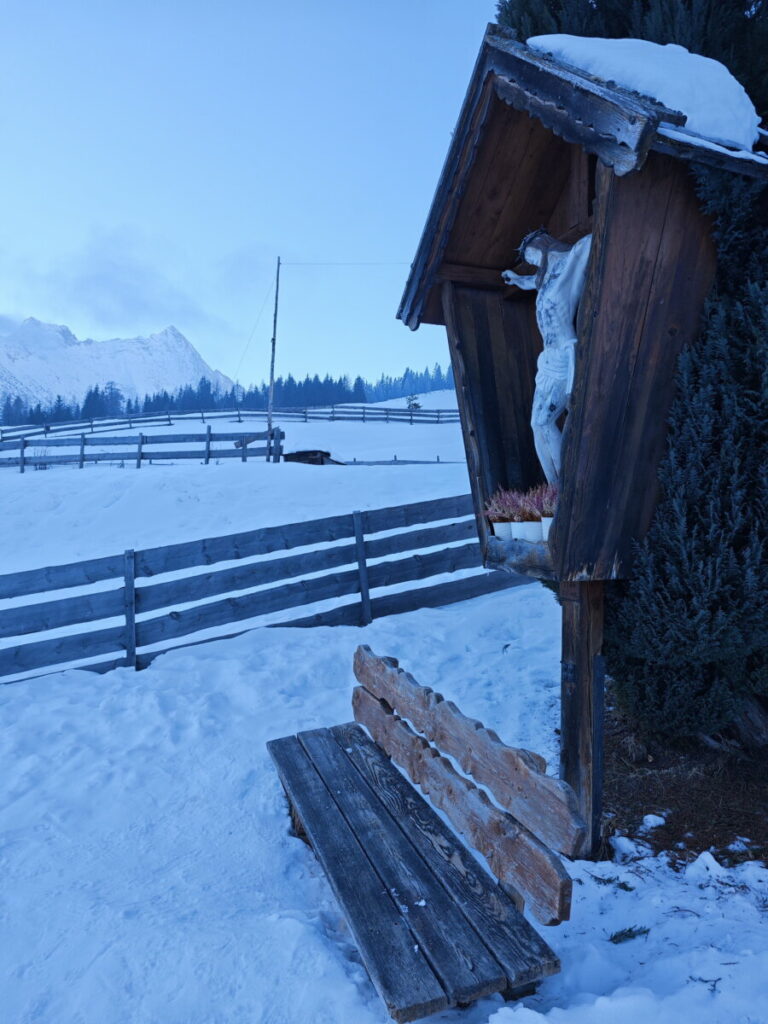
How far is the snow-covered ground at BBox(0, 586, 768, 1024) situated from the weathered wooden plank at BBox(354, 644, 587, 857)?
0.59 metres

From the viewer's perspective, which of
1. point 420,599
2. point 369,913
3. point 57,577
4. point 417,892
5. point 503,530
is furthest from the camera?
point 420,599

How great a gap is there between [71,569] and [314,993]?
202 inches

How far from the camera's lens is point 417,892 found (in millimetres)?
2555

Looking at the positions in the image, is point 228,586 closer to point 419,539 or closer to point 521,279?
point 419,539

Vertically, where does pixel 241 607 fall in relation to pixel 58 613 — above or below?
below

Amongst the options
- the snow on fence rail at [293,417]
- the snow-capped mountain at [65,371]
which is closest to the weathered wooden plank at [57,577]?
the snow on fence rail at [293,417]

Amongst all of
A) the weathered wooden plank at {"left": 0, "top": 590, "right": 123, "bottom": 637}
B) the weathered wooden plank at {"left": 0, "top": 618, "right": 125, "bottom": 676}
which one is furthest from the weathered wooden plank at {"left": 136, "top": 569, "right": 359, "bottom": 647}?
the weathered wooden plank at {"left": 0, "top": 590, "right": 123, "bottom": 637}

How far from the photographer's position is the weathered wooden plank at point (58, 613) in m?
6.10

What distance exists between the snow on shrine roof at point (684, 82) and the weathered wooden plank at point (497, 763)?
283 centimetres

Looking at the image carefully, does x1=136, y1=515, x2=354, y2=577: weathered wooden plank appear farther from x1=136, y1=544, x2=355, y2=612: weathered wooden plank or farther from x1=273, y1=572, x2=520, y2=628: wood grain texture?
x1=273, y1=572, x2=520, y2=628: wood grain texture

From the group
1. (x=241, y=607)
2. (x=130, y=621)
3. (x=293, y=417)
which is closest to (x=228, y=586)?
(x=241, y=607)

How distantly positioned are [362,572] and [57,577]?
339 cm

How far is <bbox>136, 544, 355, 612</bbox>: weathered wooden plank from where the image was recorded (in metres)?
6.75

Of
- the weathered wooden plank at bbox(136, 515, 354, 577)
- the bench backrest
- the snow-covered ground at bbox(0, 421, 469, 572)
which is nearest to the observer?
the bench backrest
